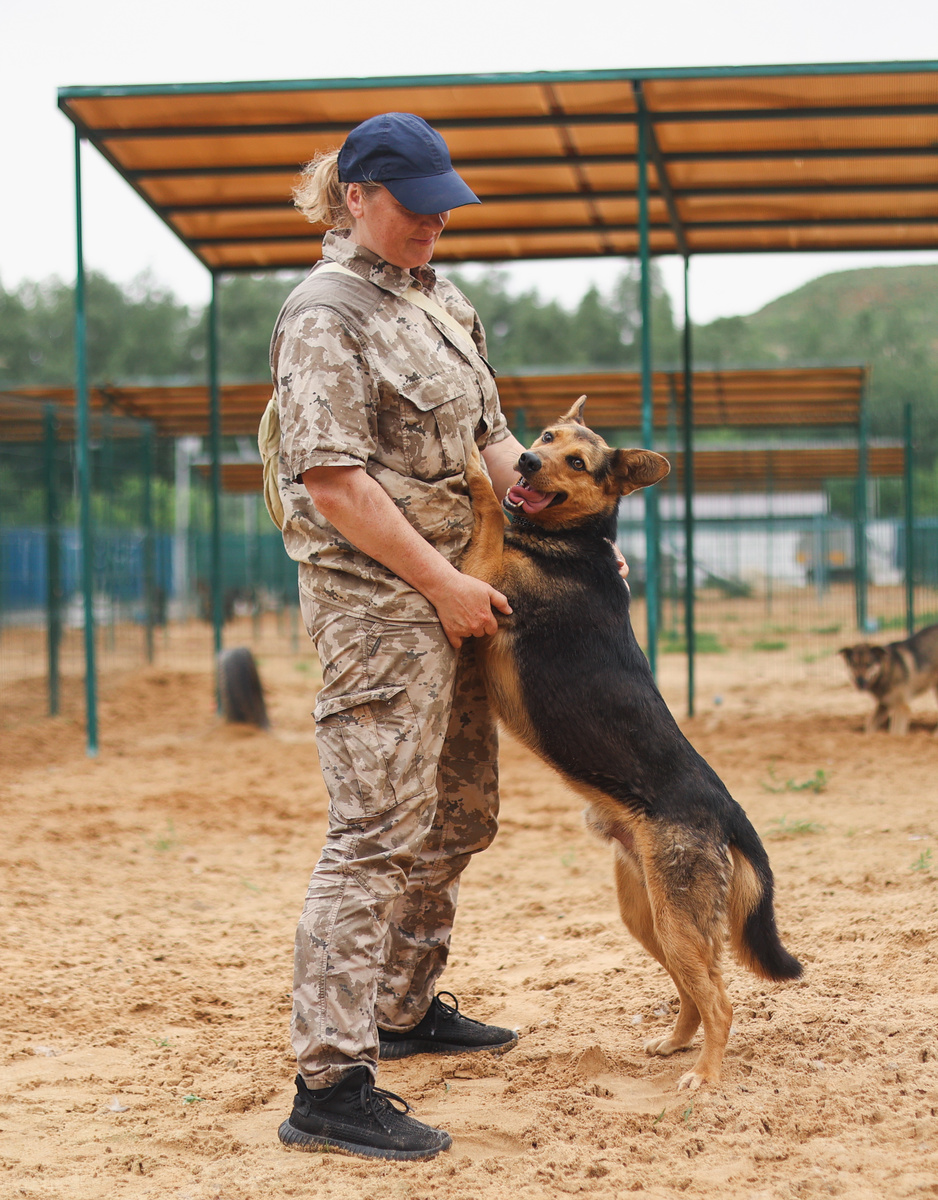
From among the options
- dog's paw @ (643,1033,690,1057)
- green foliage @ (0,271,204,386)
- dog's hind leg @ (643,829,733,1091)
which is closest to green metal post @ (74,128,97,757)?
dog's paw @ (643,1033,690,1057)

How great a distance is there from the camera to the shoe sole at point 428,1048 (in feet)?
10.7

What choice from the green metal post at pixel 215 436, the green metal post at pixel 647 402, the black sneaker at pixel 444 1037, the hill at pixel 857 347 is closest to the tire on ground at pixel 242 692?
the green metal post at pixel 215 436

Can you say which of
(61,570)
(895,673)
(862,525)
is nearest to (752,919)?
(895,673)

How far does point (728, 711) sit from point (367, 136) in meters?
8.44

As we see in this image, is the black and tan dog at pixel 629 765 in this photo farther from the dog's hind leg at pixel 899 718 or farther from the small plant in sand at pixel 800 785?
the dog's hind leg at pixel 899 718

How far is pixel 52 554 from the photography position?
10984mm

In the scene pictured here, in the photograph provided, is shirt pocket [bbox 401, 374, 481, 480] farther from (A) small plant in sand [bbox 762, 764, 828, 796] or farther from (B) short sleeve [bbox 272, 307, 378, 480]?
(A) small plant in sand [bbox 762, 764, 828, 796]

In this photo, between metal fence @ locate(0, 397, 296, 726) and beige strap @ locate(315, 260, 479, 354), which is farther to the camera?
metal fence @ locate(0, 397, 296, 726)

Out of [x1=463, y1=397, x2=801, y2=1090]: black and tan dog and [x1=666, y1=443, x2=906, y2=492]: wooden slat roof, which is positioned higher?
[x1=666, y1=443, x2=906, y2=492]: wooden slat roof

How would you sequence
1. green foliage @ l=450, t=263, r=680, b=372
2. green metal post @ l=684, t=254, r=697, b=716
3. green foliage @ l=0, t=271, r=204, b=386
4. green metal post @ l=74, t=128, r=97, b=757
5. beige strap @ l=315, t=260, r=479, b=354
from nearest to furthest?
1. beige strap @ l=315, t=260, r=479, b=354
2. green metal post @ l=74, t=128, r=97, b=757
3. green metal post @ l=684, t=254, r=697, b=716
4. green foliage @ l=0, t=271, r=204, b=386
5. green foliage @ l=450, t=263, r=680, b=372

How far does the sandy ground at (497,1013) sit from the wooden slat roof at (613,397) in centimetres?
797

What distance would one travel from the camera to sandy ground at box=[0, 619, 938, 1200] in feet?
8.07

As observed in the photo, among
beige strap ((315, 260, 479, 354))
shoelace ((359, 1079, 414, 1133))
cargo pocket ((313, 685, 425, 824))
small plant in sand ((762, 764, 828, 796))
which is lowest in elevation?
small plant in sand ((762, 764, 828, 796))

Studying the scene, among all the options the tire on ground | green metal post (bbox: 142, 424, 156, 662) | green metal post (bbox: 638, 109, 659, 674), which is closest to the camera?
green metal post (bbox: 638, 109, 659, 674)
